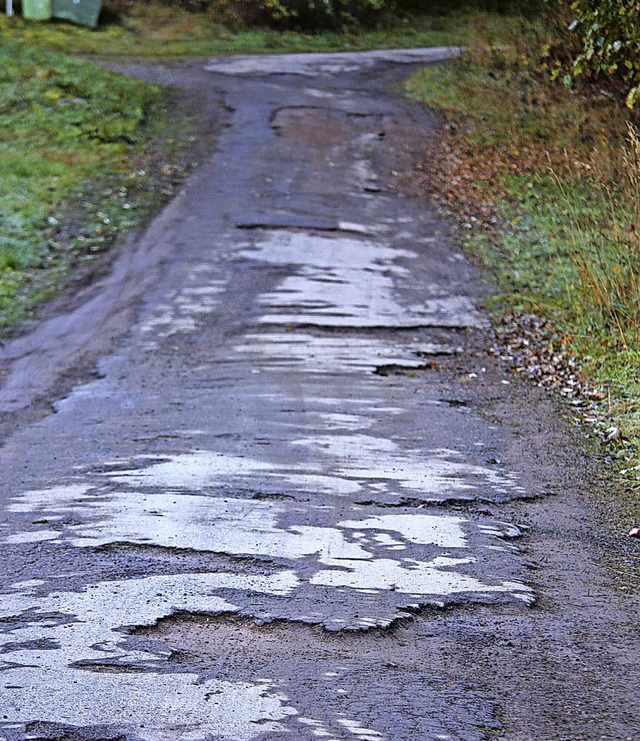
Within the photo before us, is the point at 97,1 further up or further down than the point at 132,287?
further up

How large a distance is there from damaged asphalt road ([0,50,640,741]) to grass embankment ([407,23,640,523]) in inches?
17.5

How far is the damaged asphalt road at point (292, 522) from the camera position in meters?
2.96

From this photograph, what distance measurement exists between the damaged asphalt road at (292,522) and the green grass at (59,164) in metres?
0.79

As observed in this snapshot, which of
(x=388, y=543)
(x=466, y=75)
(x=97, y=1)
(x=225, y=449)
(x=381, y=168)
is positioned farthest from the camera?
(x=97, y=1)

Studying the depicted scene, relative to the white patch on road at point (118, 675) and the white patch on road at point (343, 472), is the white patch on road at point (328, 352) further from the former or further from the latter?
the white patch on road at point (118, 675)

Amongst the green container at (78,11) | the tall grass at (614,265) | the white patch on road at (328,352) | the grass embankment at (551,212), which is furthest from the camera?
the green container at (78,11)

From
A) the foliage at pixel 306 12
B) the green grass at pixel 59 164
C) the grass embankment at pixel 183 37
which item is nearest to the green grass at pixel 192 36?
the grass embankment at pixel 183 37

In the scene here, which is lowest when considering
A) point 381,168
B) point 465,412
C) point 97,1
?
point 465,412

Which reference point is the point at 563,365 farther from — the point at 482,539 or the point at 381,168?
the point at 381,168

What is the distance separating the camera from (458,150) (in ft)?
49.1

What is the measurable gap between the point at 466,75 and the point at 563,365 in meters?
12.6

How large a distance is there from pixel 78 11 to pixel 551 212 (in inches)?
549

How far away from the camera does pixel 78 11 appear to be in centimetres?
2138

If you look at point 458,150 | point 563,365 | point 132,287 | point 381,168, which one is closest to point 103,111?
point 381,168
